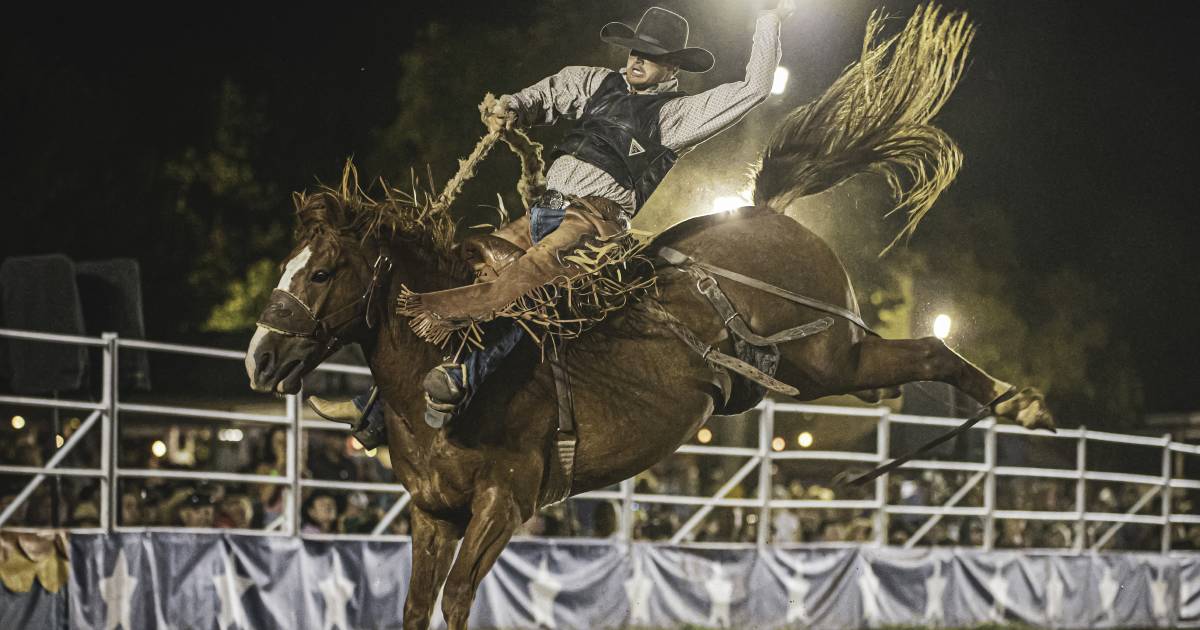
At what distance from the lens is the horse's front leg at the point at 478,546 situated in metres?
4.59

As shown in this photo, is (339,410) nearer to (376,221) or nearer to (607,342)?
(376,221)

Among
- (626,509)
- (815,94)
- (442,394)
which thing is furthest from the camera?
(626,509)

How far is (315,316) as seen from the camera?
4.61 metres

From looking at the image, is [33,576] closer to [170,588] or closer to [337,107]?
[170,588]

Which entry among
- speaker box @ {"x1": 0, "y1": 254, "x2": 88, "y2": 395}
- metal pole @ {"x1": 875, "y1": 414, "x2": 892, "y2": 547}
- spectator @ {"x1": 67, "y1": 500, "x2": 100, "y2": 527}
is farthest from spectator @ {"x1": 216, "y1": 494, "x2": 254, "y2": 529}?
metal pole @ {"x1": 875, "y1": 414, "x2": 892, "y2": 547}

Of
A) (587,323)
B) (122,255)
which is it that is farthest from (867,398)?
(122,255)

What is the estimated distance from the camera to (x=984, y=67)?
8.40m

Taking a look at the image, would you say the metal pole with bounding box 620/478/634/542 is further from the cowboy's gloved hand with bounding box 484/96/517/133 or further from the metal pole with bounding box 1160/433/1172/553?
the metal pole with bounding box 1160/433/1172/553

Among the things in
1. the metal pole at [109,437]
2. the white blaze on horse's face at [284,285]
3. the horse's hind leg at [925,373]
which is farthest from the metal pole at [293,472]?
the horse's hind leg at [925,373]

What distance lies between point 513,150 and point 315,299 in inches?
47.5

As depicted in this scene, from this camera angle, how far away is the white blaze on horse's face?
14.9ft

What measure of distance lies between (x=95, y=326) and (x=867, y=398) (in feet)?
13.8

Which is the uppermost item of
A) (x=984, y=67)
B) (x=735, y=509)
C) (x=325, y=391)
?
(x=984, y=67)

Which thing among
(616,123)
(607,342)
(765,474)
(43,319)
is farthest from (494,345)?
(765,474)
